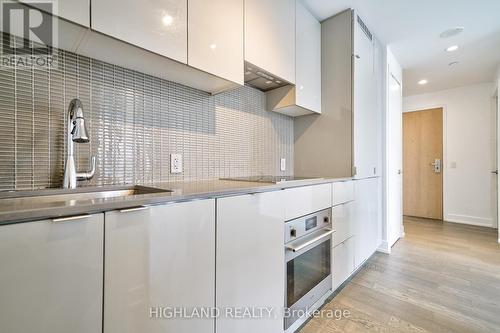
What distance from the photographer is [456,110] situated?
406 centimetres

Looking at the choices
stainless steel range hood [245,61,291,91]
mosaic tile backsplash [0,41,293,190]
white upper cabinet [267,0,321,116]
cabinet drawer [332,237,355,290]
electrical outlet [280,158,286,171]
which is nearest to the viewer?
mosaic tile backsplash [0,41,293,190]

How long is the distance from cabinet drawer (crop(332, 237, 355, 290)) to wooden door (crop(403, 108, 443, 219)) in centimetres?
355

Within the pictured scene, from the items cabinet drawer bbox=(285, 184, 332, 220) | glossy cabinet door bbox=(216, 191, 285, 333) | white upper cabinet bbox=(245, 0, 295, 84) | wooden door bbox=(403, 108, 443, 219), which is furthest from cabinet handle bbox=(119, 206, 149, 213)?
wooden door bbox=(403, 108, 443, 219)

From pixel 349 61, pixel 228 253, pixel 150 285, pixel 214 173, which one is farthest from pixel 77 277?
pixel 349 61

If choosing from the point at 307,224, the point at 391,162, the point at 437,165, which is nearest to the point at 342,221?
the point at 307,224

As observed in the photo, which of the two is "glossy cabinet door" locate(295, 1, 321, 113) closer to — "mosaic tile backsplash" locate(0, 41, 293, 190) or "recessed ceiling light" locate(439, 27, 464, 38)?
"mosaic tile backsplash" locate(0, 41, 293, 190)

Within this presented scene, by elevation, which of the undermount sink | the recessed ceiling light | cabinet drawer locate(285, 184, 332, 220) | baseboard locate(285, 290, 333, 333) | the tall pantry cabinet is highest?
the recessed ceiling light

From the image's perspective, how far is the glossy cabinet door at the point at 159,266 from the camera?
0.68m

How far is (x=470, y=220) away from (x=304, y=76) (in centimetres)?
438

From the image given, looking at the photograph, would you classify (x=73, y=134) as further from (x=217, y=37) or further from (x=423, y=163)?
(x=423, y=163)

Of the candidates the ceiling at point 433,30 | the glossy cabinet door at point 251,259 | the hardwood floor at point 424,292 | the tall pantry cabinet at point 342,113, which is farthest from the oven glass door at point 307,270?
the ceiling at point 433,30

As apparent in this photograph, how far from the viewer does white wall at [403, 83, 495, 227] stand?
149 inches

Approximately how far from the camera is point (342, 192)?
181cm

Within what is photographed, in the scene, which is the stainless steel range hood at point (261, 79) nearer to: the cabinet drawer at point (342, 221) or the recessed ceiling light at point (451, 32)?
the cabinet drawer at point (342, 221)
